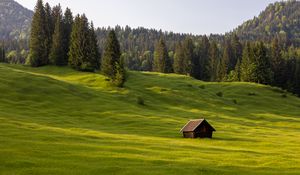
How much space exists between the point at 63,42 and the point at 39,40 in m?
8.86

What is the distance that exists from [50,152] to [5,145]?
4.67 meters

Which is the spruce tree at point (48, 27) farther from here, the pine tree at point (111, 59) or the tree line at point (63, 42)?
the pine tree at point (111, 59)

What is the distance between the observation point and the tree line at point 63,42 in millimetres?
131875

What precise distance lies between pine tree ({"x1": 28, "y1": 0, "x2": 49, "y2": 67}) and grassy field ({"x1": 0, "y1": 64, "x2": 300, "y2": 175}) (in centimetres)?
778

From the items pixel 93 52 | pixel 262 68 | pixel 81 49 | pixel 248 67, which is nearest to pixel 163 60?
pixel 248 67

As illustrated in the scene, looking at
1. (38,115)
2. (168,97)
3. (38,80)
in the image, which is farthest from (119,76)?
(38,115)

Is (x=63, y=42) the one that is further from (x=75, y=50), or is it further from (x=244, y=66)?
(x=244, y=66)

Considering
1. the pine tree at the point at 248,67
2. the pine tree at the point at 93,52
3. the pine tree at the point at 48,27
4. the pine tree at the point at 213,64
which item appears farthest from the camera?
the pine tree at the point at 213,64

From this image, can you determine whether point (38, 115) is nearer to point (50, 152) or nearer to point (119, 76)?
point (50, 152)

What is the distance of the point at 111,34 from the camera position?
11969cm

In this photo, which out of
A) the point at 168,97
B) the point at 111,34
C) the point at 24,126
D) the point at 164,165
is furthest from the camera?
the point at 111,34

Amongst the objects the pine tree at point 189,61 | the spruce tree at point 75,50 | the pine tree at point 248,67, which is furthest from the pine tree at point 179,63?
the spruce tree at point 75,50

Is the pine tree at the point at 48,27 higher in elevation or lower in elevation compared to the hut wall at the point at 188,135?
higher

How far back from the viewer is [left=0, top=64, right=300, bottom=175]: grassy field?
116ft
